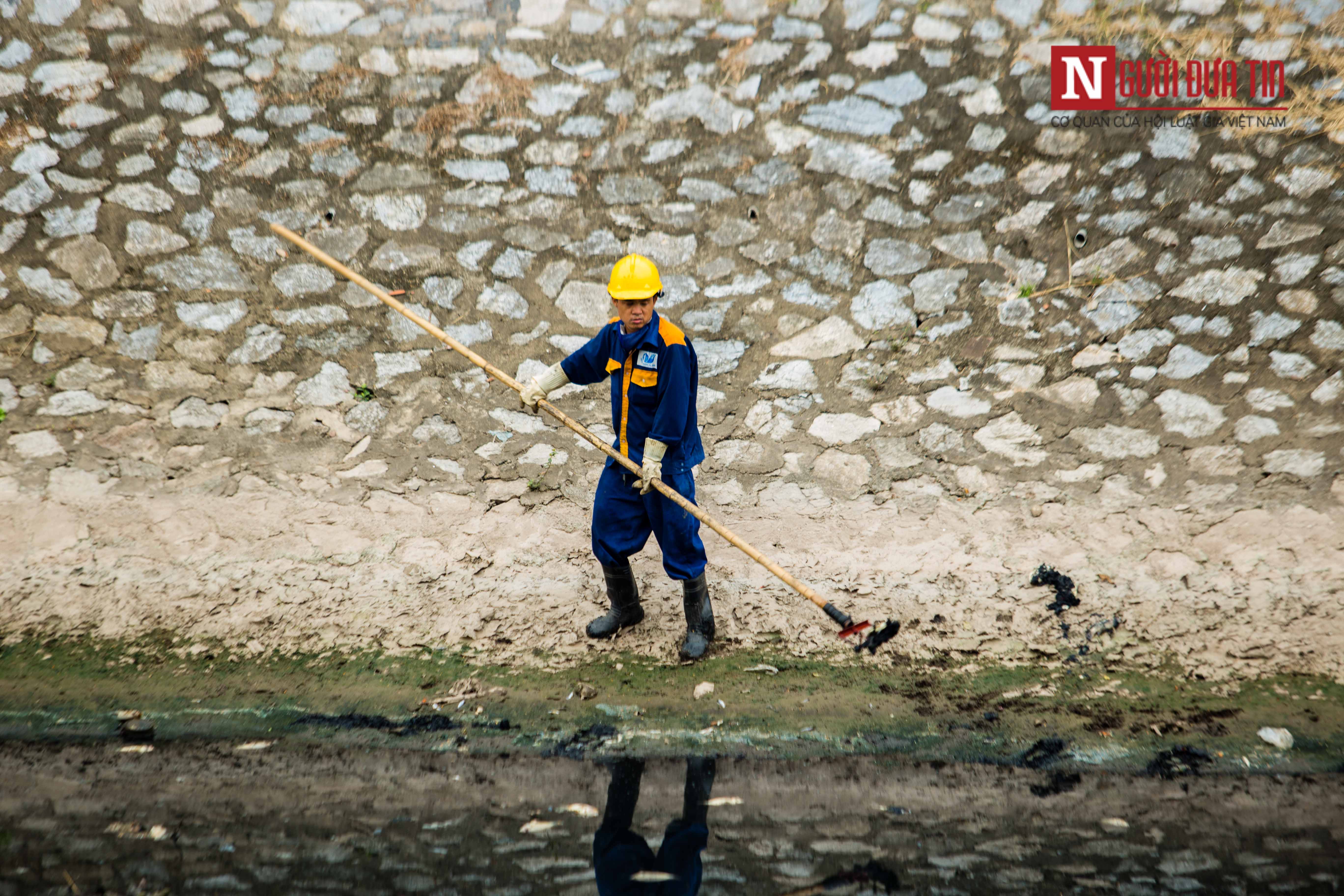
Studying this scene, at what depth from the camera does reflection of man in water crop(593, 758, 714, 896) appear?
7.64 ft

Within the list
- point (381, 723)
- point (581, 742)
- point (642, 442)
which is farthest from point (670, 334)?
point (381, 723)

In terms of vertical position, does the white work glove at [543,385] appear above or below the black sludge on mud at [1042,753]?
above

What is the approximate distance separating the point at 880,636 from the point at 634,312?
4.92 ft

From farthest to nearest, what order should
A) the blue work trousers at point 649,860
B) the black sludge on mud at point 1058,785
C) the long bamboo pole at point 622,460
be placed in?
the long bamboo pole at point 622,460 < the black sludge on mud at point 1058,785 < the blue work trousers at point 649,860

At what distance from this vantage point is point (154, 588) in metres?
3.70

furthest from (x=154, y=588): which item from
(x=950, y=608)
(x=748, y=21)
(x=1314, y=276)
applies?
(x=1314, y=276)

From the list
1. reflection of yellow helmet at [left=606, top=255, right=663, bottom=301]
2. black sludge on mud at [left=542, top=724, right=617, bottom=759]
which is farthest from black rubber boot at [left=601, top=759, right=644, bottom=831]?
reflection of yellow helmet at [left=606, top=255, right=663, bottom=301]

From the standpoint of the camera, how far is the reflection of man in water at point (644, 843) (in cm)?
233

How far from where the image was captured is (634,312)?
3.11 metres

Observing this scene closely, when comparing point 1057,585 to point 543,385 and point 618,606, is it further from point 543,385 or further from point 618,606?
point 543,385

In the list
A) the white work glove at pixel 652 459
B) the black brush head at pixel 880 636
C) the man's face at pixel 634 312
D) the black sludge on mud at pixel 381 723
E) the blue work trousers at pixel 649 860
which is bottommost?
the blue work trousers at pixel 649 860

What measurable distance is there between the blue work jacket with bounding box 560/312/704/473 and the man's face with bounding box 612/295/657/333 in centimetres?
3

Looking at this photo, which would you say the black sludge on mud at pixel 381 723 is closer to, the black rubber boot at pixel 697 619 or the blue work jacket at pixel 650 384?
the black rubber boot at pixel 697 619

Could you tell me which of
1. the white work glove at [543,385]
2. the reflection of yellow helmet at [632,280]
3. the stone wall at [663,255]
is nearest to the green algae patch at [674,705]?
the stone wall at [663,255]
